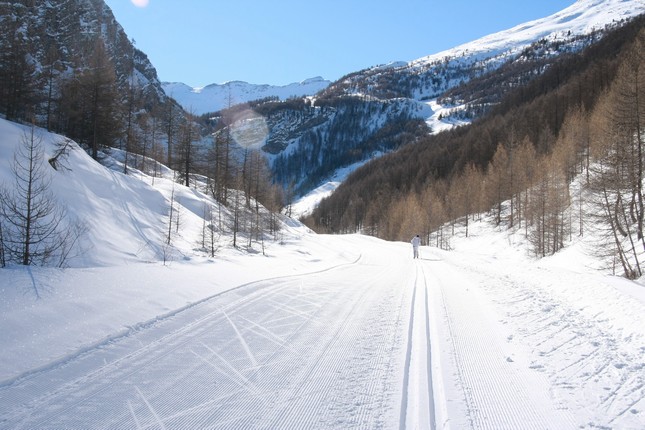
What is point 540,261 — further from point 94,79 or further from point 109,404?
point 94,79

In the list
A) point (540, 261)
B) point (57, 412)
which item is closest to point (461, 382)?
point (57, 412)

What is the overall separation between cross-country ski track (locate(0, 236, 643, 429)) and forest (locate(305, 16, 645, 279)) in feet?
57.0

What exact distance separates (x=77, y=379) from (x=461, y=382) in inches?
199

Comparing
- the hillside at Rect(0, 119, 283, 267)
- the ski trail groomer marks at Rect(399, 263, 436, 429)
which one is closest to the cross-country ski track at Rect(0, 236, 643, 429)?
the ski trail groomer marks at Rect(399, 263, 436, 429)

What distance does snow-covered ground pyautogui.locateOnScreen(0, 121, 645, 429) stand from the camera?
3.87 meters

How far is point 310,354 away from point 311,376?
0.76 metres

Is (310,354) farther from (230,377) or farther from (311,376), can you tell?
(230,377)

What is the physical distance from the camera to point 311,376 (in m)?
4.77

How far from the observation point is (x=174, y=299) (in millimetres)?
8570

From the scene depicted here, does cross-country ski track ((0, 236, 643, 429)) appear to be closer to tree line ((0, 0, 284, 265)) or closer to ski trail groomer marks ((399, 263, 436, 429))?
ski trail groomer marks ((399, 263, 436, 429))

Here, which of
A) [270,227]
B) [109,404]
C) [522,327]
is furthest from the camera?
[270,227]

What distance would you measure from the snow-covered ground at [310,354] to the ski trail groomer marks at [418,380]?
24 mm

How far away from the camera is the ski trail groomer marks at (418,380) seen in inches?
148

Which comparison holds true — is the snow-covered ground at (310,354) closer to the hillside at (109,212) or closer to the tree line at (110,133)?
the hillside at (109,212)
